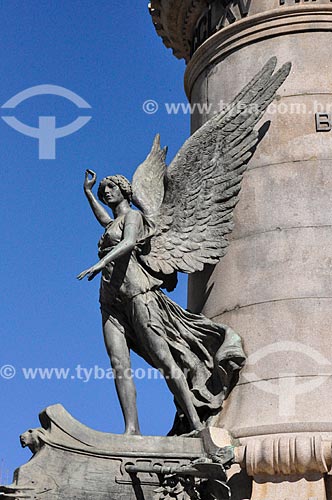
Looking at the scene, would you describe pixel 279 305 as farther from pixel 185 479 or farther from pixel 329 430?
pixel 185 479

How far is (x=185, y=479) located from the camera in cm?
1255

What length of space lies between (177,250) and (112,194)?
112 centimetres

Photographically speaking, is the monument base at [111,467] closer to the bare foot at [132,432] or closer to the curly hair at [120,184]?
the bare foot at [132,432]

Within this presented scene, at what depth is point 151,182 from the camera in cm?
1517

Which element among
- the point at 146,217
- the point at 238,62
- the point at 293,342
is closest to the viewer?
the point at 293,342

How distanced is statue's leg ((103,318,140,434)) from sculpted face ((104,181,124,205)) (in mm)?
1542

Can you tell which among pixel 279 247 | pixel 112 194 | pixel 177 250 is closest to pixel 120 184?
pixel 112 194

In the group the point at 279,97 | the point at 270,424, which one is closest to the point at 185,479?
the point at 270,424

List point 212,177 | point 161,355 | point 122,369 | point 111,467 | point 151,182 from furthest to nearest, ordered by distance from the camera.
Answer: point 151,182, point 212,177, point 122,369, point 161,355, point 111,467

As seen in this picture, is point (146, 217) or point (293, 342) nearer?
point (293, 342)

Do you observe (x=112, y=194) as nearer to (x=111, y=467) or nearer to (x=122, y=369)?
(x=122, y=369)

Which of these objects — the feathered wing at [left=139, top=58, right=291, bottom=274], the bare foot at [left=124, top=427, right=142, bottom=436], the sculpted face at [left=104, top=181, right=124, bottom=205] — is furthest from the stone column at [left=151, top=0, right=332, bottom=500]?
the sculpted face at [left=104, top=181, right=124, bottom=205]

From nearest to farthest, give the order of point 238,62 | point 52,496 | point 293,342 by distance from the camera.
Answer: point 52,496
point 293,342
point 238,62

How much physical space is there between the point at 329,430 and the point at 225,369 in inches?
63.4
